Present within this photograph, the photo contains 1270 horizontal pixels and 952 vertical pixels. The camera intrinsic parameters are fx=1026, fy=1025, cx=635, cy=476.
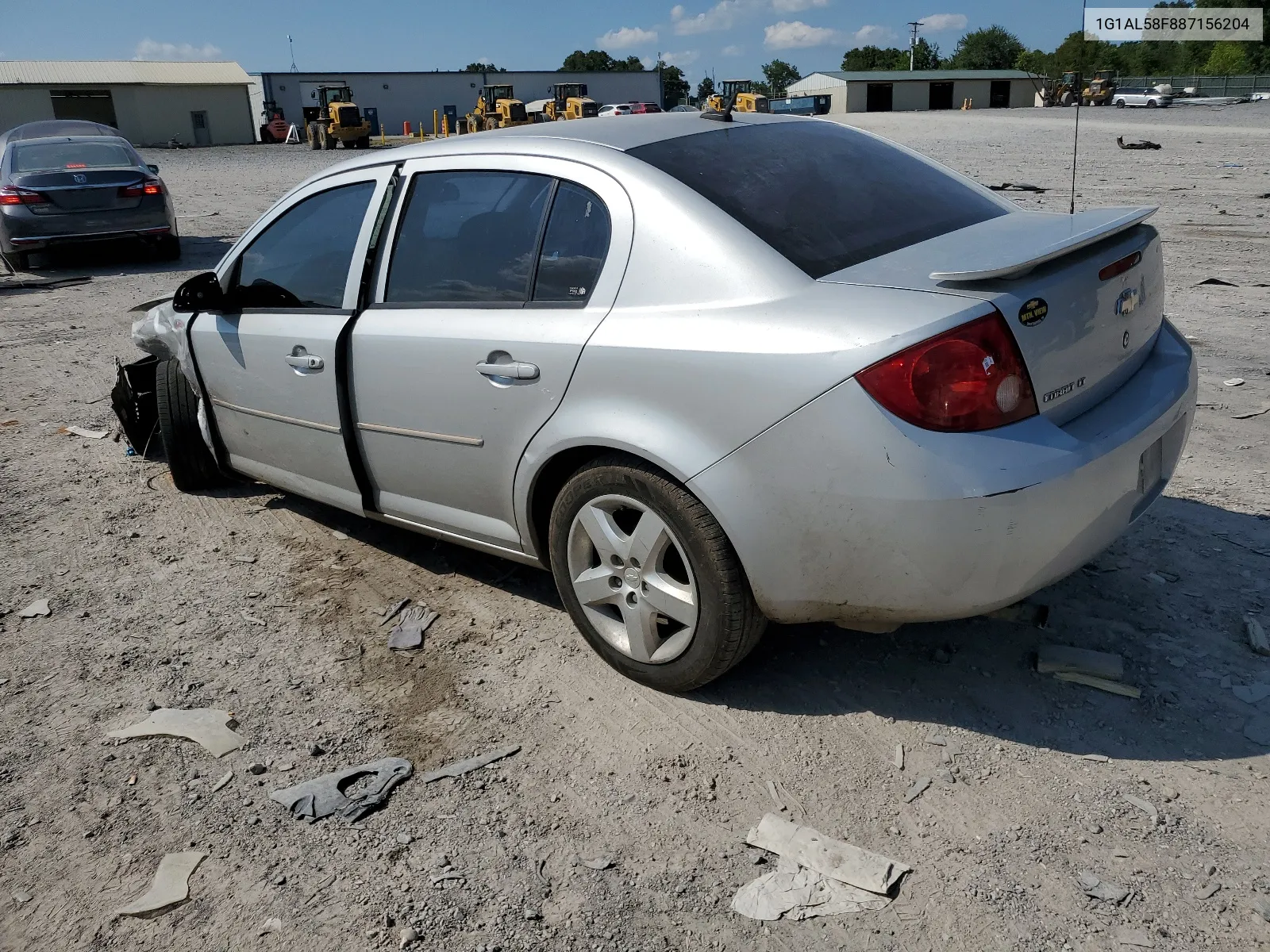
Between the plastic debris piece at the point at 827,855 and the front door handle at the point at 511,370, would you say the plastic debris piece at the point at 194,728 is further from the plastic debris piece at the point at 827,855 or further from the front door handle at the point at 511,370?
the plastic debris piece at the point at 827,855

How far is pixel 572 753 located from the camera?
10.3ft

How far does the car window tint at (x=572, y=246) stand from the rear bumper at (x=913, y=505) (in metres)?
0.82

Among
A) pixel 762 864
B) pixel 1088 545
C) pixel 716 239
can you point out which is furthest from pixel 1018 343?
pixel 762 864

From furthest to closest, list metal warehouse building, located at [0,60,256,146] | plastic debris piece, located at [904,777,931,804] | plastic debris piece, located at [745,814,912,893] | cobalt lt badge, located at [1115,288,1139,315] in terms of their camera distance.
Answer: metal warehouse building, located at [0,60,256,146] < cobalt lt badge, located at [1115,288,1139,315] < plastic debris piece, located at [904,777,931,804] < plastic debris piece, located at [745,814,912,893]

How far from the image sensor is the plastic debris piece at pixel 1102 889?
2.42 meters

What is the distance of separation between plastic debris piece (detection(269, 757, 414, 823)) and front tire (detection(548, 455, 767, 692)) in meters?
0.79

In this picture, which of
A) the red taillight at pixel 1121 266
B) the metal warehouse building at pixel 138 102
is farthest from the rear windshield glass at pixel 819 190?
the metal warehouse building at pixel 138 102

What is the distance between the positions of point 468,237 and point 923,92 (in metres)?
84.5

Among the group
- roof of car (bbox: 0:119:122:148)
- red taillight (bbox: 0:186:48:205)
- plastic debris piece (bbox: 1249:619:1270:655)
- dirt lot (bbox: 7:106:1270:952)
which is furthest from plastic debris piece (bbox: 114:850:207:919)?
roof of car (bbox: 0:119:122:148)

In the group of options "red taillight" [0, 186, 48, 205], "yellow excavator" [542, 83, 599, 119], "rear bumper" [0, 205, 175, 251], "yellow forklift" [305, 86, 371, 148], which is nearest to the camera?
"red taillight" [0, 186, 48, 205]

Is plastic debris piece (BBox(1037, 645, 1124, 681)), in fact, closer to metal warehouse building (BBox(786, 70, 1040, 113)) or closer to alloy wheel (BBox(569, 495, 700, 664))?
alloy wheel (BBox(569, 495, 700, 664))

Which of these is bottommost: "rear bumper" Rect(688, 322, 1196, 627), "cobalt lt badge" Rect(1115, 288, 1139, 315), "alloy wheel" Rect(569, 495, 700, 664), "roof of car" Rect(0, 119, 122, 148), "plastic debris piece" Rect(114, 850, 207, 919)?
"plastic debris piece" Rect(114, 850, 207, 919)

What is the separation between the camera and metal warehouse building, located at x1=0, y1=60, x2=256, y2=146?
205ft

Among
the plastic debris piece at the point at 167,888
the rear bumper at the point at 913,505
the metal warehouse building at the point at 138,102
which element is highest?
the metal warehouse building at the point at 138,102
